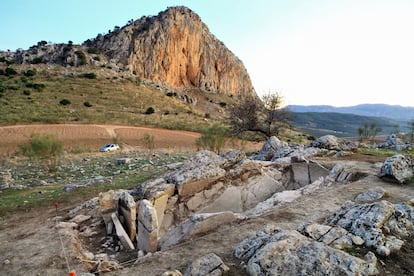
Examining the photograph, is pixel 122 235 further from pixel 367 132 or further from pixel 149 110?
pixel 149 110

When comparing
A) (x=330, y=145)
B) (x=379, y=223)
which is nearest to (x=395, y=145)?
(x=330, y=145)

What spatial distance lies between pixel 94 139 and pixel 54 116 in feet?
30.2

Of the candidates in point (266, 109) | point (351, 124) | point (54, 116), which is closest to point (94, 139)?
point (54, 116)

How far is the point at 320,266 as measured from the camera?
14.8 ft

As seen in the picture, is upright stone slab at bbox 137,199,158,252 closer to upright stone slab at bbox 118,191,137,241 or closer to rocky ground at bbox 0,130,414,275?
rocky ground at bbox 0,130,414,275

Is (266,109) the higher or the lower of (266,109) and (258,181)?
the higher

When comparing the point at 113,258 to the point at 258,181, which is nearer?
the point at 113,258

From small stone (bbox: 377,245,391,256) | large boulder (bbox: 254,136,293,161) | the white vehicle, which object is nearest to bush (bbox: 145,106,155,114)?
the white vehicle

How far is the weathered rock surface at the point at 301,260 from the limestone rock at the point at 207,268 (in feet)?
1.48

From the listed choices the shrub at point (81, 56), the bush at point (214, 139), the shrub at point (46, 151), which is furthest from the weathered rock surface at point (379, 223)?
the shrub at point (81, 56)

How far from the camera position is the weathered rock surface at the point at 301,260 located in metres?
4.48

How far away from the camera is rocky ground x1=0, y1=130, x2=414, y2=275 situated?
544 cm

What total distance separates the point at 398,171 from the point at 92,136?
27.1 metres

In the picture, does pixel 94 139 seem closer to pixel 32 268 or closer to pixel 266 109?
pixel 266 109
